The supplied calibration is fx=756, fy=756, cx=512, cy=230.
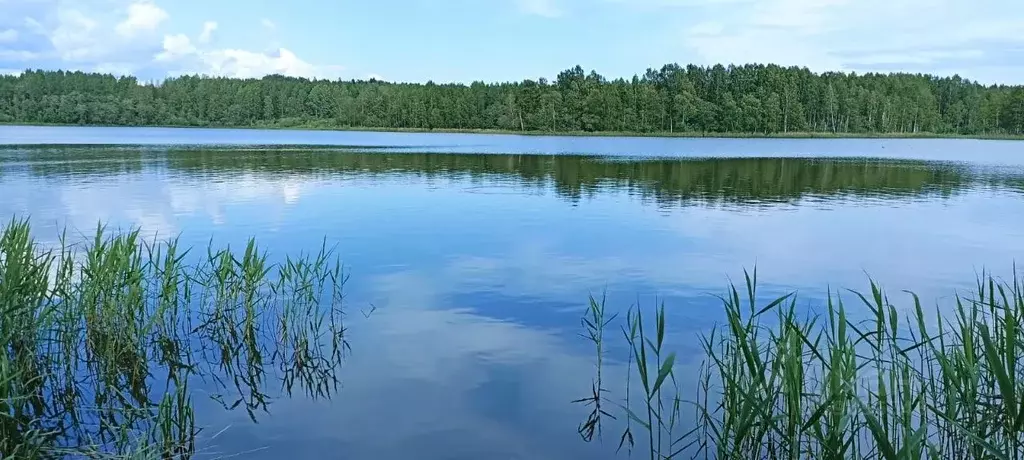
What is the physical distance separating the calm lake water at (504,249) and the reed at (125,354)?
0.51 meters

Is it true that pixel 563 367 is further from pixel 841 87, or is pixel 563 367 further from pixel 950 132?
pixel 950 132

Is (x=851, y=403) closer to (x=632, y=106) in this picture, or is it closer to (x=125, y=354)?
(x=125, y=354)

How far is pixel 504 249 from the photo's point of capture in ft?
61.4

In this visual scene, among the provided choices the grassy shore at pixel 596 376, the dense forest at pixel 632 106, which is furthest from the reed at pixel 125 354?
the dense forest at pixel 632 106

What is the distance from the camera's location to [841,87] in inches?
5330

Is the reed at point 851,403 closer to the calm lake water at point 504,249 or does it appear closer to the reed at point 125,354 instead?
the calm lake water at point 504,249

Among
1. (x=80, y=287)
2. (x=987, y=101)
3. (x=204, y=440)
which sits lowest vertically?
(x=204, y=440)

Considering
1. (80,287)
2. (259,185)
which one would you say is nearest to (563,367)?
(80,287)

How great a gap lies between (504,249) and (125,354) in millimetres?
10523

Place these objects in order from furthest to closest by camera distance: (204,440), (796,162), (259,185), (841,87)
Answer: (841,87), (796,162), (259,185), (204,440)

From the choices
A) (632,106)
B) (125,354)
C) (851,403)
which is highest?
(632,106)

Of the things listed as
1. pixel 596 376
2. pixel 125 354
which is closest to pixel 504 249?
pixel 596 376

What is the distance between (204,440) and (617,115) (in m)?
134

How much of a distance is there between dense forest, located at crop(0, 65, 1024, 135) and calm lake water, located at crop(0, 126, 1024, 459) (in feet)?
305
